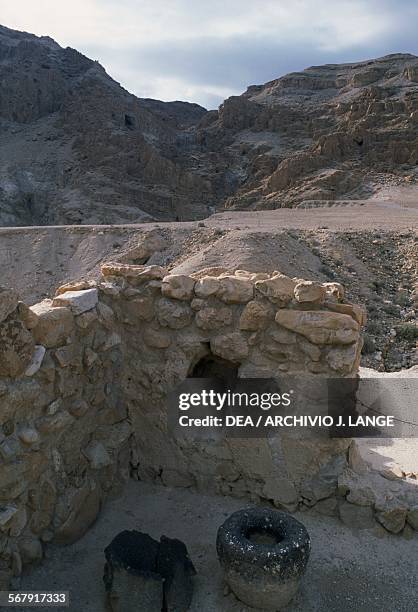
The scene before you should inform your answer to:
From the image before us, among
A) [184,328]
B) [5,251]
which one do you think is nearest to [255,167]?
[5,251]

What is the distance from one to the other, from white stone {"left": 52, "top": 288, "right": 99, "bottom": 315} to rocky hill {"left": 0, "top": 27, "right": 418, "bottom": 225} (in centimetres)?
3061

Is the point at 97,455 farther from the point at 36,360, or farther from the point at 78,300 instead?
the point at 78,300

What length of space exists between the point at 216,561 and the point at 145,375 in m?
1.65

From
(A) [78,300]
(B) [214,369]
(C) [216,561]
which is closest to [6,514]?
(C) [216,561]

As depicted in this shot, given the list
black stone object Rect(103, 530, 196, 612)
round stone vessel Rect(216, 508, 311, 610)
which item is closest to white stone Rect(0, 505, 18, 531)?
black stone object Rect(103, 530, 196, 612)

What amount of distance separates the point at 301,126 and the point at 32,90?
25.8m

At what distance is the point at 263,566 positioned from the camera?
138 inches

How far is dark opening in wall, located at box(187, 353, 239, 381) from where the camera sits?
496 cm

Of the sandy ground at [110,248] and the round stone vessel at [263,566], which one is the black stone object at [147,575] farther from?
the sandy ground at [110,248]

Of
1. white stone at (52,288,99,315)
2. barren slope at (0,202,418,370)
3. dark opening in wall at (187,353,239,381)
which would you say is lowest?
barren slope at (0,202,418,370)

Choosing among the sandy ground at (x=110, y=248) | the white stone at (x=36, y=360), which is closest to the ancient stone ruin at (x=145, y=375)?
the white stone at (x=36, y=360)

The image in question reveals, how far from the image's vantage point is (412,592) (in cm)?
380

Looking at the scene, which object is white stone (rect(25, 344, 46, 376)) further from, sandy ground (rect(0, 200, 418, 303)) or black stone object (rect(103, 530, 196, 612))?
sandy ground (rect(0, 200, 418, 303))

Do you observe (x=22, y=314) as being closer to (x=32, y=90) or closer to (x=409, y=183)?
(x=409, y=183)
